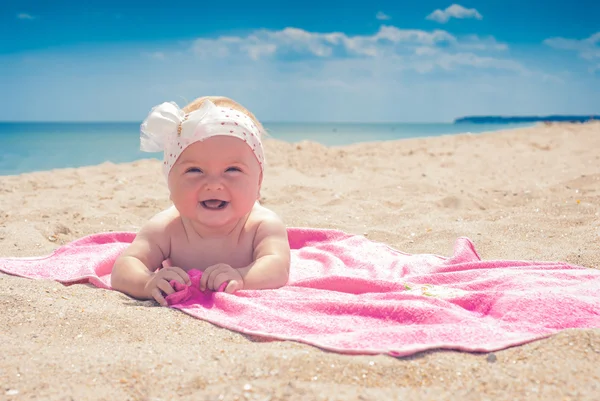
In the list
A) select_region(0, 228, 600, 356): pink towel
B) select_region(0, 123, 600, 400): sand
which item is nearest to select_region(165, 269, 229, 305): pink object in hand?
select_region(0, 228, 600, 356): pink towel

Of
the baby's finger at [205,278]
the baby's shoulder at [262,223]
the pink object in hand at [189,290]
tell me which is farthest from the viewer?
the baby's shoulder at [262,223]

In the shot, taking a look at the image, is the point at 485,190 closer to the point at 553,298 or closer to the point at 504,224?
the point at 504,224

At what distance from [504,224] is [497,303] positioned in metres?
2.18

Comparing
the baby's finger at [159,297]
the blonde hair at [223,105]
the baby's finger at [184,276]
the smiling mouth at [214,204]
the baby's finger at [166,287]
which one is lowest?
the baby's finger at [159,297]

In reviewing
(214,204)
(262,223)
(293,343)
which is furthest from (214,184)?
(293,343)

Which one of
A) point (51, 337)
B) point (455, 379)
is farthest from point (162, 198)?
point (455, 379)

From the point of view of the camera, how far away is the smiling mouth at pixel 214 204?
9.61 feet

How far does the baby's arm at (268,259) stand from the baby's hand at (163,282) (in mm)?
324

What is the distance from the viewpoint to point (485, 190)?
6.47 meters

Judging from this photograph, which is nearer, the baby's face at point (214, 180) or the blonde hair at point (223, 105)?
the baby's face at point (214, 180)

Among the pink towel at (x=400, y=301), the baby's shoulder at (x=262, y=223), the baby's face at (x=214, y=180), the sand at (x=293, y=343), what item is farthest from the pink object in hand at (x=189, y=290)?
the baby's shoulder at (x=262, y=223)

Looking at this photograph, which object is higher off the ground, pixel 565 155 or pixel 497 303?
pixel 565 155

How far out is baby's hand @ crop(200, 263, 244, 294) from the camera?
279cm

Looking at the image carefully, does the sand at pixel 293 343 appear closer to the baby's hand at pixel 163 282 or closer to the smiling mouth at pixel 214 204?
the baby's hand at pixel 163 282
